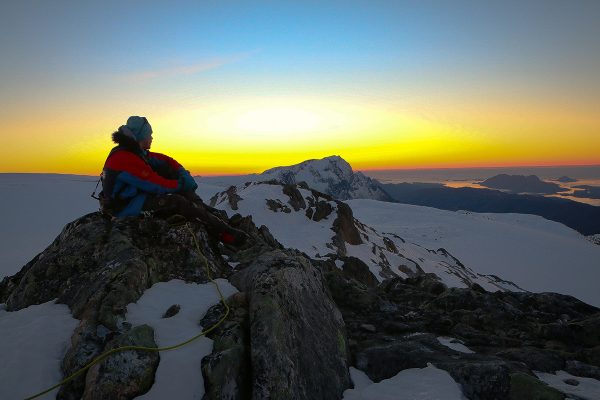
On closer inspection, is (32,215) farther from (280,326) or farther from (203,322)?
Result: (280,326)

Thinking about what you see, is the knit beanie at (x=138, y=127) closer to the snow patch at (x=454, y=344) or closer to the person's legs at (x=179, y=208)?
the person's legs at (x=179, y=208)

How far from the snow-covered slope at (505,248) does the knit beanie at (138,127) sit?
2956 inches

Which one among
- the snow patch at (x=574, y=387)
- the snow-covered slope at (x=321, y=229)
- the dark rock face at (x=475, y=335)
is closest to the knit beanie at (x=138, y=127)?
the dark rock face at (x=475, y=335)

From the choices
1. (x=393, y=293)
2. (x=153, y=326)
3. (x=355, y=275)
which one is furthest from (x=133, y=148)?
(x=355, y=275)

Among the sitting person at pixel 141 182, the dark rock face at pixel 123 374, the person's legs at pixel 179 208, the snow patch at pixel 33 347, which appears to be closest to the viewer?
→ the dark rock face at pixel 123 374

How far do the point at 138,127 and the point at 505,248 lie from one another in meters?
99.5

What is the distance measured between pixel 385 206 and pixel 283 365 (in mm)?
131382

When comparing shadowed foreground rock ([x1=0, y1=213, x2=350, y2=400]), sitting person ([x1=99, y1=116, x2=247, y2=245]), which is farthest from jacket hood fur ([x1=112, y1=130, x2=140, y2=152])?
shadowed foreground rock ([x1=0, y1=213, x2=350, y2=400])

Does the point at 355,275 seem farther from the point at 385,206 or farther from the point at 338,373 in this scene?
the point at 385,206

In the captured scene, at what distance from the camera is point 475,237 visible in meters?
97.2

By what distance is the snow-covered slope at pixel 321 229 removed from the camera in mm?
42925

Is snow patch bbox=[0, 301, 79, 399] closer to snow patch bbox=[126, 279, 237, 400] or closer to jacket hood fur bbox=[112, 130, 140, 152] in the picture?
snow patch bbox=[126, 279, 237, 400]

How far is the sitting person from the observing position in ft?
31.2

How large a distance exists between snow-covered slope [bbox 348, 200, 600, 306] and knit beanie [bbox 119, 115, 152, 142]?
75.1 m
